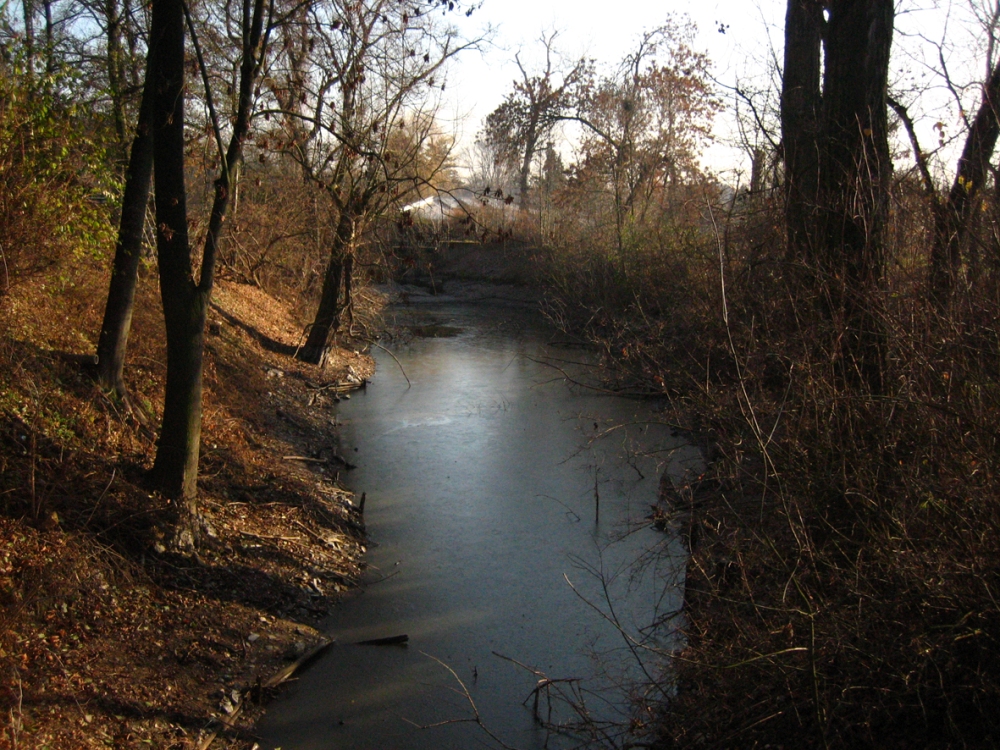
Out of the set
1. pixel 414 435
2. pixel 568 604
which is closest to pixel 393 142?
pixel 414 435

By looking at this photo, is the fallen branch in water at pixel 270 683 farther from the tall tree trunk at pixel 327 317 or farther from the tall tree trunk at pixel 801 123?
the tall tree trunk at pixel 327 317

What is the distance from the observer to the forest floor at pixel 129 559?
16.8 ft

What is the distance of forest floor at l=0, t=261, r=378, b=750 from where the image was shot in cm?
511

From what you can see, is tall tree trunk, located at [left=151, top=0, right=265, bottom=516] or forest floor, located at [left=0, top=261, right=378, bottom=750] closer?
forest floor, located at [left=0, top=261, right=378, bottom=750]

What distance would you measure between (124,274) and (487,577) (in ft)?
15.2

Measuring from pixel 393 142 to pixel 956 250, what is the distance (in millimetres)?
11462

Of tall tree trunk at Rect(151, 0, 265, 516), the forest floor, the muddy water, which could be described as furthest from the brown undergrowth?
tall tree trunk at Rect(151, 0, 265, 516)

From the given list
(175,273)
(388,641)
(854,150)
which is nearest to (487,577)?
(388,641)

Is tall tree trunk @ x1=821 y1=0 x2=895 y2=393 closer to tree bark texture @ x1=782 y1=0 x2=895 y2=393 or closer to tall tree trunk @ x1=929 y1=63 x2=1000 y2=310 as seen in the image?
tree bark texture @ x1=782 y1=0 x2=895 y2=393

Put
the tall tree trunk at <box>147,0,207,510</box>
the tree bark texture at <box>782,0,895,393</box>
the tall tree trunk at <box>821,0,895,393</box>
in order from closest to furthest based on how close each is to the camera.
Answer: the tree bark texture at <box>782,0,895,393</box>
the tall tree trunk at <box>821,0,895,393</box>
the tall tree trunk at <box>147,0,207,510</box>

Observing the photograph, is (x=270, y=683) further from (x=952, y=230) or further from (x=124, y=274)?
(x=952, y=230)

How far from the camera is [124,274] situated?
8.05 metres

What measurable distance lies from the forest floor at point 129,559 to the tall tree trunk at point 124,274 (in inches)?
10.0

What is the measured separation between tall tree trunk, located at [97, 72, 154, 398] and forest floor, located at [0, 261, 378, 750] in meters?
0.25
